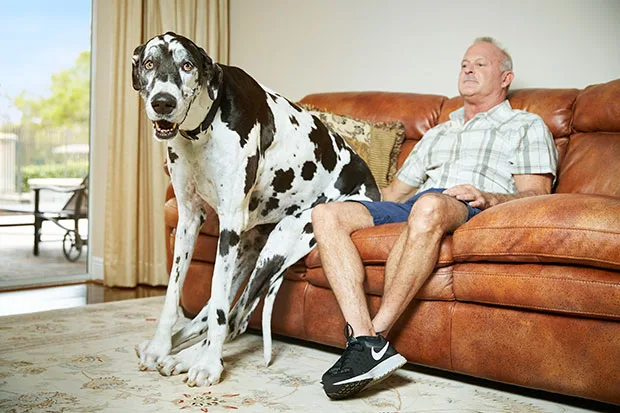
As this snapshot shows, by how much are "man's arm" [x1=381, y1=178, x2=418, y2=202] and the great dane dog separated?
29cm

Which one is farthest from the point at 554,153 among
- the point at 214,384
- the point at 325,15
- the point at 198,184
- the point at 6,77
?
the point at 6,77

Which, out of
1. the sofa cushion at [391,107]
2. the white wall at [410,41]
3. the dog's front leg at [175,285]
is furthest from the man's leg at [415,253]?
the white wall at [410,41]

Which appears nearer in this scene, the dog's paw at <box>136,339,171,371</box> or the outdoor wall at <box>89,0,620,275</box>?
the dog's paw at <box>136,339,171,371</box>

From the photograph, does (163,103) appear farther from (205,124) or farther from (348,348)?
(348,348)

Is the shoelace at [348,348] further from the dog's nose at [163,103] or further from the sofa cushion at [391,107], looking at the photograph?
the sofa cushion at [391,107]

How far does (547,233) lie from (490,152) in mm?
865

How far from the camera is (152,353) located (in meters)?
2.41

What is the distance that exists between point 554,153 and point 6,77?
11.3ft

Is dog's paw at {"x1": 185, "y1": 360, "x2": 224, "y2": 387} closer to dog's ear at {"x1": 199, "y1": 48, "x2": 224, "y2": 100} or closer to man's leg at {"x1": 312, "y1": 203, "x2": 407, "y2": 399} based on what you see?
man's leg at {"x1": 312, "y1": 203, "x2": 407, "y2": 399}

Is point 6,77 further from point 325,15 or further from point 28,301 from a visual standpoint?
point 325,15

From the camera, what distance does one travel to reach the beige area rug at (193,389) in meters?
2.03

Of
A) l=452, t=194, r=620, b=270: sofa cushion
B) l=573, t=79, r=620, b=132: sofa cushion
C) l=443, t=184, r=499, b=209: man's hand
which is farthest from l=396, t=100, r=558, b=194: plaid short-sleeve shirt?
l=452, t=194, r=620, b=270: sofa cushion

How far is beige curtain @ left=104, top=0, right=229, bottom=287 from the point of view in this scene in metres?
4.36

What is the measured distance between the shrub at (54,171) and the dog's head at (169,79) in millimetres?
2826
